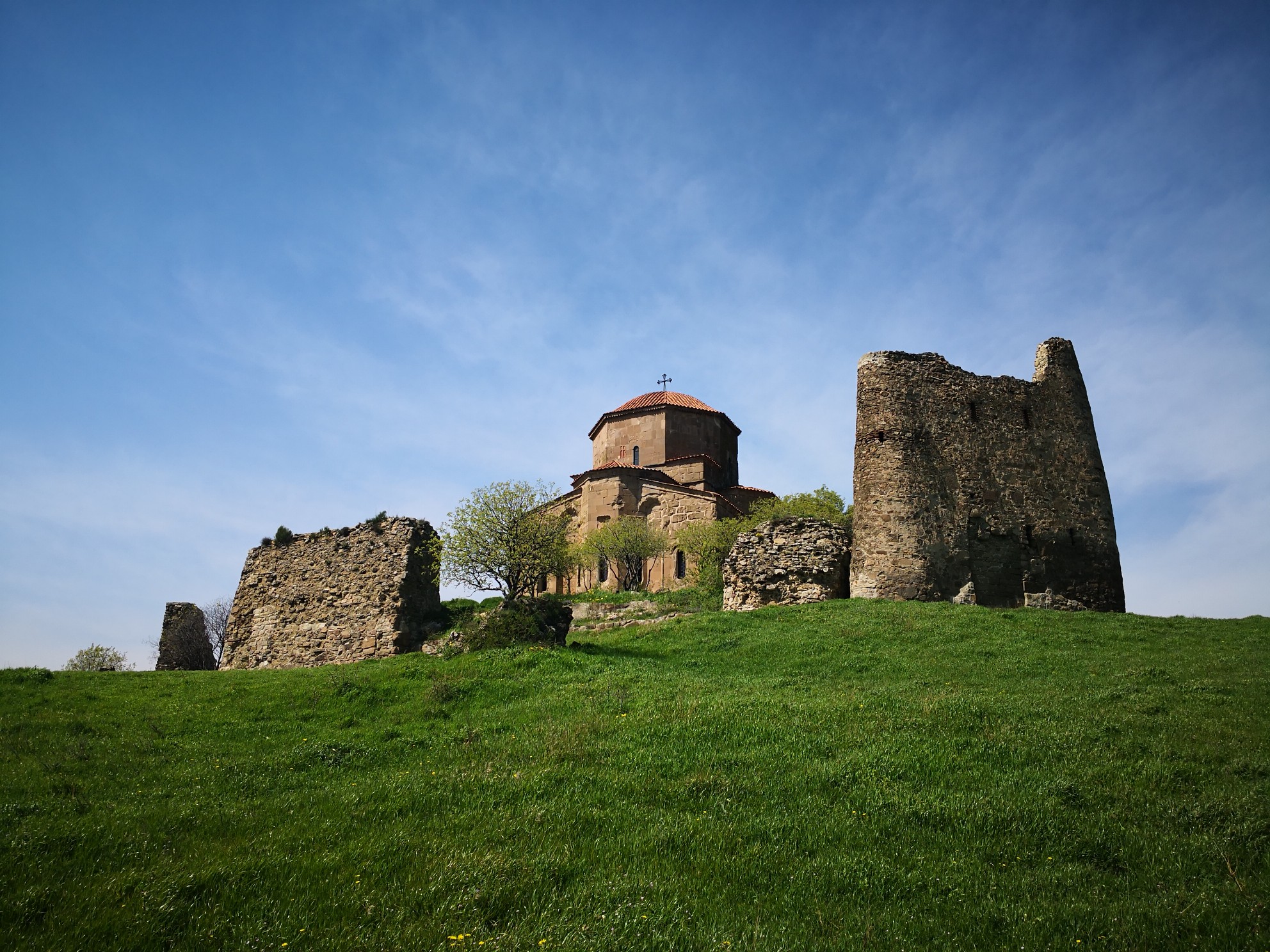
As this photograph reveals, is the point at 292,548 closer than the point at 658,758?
No

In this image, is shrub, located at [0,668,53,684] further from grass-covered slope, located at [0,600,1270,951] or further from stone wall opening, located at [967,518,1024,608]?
stone wall opening, located at [967,518,1024,608]

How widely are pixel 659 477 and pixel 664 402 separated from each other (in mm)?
6956

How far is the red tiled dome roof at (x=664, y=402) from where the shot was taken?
45.7m

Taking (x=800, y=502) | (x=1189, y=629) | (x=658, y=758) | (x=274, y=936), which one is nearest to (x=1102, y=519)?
(x=1189, y=629)

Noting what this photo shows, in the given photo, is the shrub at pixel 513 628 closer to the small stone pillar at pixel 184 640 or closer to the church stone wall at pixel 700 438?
the small stone pillar at pixel 184 640

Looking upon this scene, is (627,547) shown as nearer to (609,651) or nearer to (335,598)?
(335,598)

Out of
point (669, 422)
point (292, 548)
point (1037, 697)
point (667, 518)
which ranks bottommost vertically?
point (1037, 697)

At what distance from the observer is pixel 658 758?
25.3 ft

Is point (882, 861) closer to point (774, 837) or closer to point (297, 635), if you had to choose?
point (774, 837)

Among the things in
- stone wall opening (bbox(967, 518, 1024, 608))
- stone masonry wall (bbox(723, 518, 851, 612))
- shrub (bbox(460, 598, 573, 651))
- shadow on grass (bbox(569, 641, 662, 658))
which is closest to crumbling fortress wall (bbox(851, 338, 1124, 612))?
stone wall opening (bbox(967, 518, 1024, 608))

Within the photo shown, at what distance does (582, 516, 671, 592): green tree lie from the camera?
37.1 meters

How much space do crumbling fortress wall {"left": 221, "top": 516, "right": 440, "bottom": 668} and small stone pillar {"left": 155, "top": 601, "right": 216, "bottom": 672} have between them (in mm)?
1983

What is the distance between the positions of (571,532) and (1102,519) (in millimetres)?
25999

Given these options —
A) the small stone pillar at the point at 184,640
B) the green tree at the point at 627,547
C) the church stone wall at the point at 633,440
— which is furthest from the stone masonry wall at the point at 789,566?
the church stone wall at the point at 633,440
